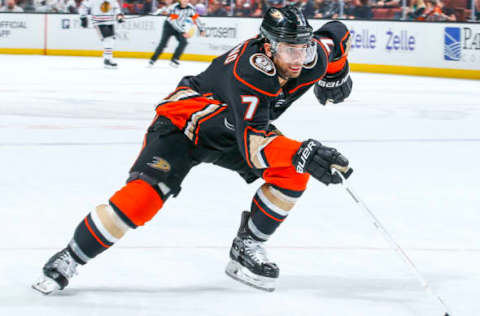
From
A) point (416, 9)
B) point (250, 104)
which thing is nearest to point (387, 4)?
point (416, 9)

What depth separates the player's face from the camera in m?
2.53

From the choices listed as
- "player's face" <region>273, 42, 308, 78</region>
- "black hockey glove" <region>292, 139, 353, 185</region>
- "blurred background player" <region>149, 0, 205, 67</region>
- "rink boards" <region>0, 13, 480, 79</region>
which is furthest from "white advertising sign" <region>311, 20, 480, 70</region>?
"black hockey glove" <region>292, 139, 353, 185</region>

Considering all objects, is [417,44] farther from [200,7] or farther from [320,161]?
[320,161]

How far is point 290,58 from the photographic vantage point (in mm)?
2533

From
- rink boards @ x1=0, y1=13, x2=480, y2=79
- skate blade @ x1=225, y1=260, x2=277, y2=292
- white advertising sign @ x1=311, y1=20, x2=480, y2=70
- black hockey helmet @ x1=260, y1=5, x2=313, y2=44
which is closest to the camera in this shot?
black hockey helmet @ x1=260, y1=5, x2=313, y2=44

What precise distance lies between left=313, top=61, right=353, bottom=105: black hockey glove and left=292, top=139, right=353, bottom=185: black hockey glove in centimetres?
75

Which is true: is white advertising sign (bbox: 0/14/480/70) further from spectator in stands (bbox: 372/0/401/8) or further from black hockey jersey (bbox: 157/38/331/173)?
black hockey jersey (bbox: 157/38/331/173)

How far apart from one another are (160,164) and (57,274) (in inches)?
19.5

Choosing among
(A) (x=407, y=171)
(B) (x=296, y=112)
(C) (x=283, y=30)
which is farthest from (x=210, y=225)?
(B) (x=296, y=112)

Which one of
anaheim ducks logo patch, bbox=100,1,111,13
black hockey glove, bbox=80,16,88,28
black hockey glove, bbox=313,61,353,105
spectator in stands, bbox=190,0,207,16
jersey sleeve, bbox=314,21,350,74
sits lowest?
black hockey glove, bbox=80,16,88,28

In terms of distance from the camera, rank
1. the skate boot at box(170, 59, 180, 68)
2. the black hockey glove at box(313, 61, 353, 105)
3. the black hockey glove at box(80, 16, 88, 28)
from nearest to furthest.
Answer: the black hockey glove at box(313, 61, 353, 105) < the skate boot at box(170, 59, 180, 68) < the black hockey glove at box(80, 16, 88, 28)

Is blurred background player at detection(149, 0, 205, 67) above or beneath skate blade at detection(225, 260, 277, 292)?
beneath

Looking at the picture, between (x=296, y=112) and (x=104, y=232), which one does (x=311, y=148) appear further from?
(x=296, y=112)

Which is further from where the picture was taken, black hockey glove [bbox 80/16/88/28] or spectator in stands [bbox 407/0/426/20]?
black hockey glove [bbox 80/16/88/28]
